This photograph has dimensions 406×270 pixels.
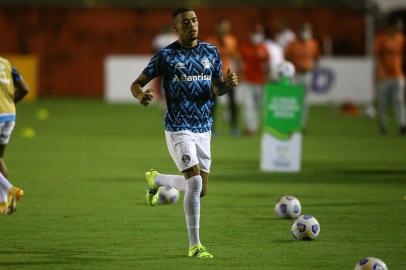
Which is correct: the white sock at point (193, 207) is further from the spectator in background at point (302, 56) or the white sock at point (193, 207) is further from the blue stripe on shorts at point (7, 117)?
the spectator in background at point (302, 56)

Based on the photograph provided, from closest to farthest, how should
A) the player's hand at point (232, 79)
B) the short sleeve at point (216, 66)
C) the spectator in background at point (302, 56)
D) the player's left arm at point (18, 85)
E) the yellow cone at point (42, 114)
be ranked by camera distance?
the player's hand at point (232, 79) < the short sleeve at point (216, 66) < the player's left arm at point (18, 85) < the spectator in background at point (302, 56) < the yellow cone at point (42, 114)

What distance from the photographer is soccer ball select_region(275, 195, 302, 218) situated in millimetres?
12297

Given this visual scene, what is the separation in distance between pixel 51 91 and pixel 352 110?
43.9ft

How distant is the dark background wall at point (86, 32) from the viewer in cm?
4122

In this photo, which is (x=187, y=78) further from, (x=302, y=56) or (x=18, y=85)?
(x=302, y=56)

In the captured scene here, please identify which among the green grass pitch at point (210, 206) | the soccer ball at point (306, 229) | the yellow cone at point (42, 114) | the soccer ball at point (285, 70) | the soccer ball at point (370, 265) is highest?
the soccer ball at point (285, 70)

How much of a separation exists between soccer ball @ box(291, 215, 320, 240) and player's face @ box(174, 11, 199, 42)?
2291 mm

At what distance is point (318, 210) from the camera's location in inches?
516

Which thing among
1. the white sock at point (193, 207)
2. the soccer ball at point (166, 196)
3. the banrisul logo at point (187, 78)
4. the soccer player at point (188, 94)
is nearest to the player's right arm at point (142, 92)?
the soccer player at point (188, 94)

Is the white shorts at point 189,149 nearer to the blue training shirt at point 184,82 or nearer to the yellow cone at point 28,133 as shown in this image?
the blue training shirt at point 184,82

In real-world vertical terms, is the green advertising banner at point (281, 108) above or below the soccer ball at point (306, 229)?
above

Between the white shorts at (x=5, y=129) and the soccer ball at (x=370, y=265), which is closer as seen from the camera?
the soccer ball at (x=370, y=265)

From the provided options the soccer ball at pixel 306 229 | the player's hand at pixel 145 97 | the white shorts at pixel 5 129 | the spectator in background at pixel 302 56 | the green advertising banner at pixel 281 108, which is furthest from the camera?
the spectator in background at pixel 302 56

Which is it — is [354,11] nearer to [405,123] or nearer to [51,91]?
[51,91]
